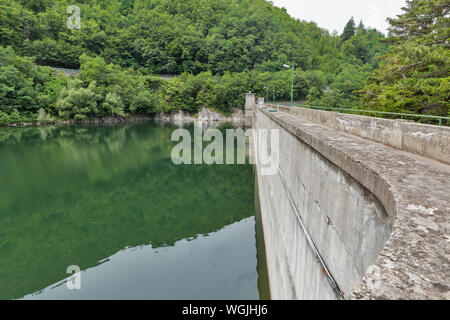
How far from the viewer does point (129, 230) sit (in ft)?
42.4

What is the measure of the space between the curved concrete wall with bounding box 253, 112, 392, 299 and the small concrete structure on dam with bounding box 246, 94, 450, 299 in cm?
1

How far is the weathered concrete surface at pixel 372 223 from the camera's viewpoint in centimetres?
128

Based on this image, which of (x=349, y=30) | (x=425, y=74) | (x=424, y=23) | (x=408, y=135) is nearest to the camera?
(x=408, y=135)

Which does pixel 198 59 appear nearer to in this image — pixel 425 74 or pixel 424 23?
pixel 424 23

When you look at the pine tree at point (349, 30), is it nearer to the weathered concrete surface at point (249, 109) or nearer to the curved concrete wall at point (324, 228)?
the weathered concrete surface at point (249, 109)

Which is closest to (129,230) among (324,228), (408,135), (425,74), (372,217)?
(324,228)

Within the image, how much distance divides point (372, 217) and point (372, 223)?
63 millimetres

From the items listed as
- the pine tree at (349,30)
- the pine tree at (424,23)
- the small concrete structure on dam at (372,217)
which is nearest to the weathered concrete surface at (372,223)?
the small concrete structure on dam at (372,217)

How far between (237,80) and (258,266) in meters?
68.8

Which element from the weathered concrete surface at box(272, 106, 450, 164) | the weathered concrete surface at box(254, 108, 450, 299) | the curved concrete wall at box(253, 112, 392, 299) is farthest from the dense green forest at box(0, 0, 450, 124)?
the weathered concrete surface at box(254, 108, 450, 299)

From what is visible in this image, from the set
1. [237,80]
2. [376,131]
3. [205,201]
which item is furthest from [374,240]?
→ [237,80]

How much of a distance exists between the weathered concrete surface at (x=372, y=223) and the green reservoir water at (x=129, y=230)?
4.81 meters
